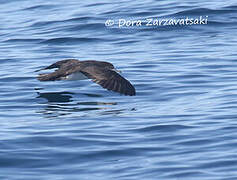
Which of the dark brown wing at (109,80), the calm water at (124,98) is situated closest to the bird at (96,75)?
the dark brown wing at (109,80)

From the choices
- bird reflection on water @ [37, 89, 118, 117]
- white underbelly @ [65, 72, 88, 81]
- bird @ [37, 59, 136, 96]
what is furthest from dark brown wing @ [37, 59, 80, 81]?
bird reflection on water @ [37, 89, 118, 117]

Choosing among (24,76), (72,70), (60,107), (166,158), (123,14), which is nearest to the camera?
(166,158)

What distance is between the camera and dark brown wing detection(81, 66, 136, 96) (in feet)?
36.7

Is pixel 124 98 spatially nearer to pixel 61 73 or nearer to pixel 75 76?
pixel 75 76

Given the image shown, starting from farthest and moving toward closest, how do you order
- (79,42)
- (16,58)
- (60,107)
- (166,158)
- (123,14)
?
(123,14)
(79,42)
(16,58)
(60,107)
(166,158)

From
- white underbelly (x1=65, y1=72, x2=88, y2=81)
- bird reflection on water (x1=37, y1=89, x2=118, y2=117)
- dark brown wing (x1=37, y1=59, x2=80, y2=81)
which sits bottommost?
bird reflection on water (x1=37, y1=89, x2=118, y2=117)

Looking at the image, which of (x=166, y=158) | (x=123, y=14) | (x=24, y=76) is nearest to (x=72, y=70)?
(x=24, y=76)

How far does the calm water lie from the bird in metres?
0.29

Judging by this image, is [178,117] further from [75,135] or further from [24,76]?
[24,76]

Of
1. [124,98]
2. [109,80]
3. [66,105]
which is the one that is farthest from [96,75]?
[66,105]

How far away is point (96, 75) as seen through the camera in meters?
11.7

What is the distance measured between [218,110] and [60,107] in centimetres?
262

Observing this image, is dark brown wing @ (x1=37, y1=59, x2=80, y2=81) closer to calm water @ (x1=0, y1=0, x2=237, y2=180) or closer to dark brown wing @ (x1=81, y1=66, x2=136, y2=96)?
dark brown wing @ (x1=81, y1=66, x2=136, y2=96)

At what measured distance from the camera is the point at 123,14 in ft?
62.9
